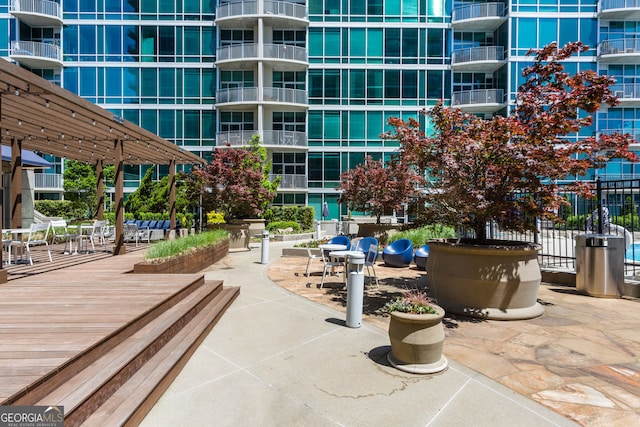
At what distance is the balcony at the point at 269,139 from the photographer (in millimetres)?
27047

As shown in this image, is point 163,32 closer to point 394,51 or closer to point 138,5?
point 138,5

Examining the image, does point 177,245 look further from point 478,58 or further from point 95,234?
point 478,58

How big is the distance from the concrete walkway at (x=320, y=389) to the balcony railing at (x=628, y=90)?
1286 inches

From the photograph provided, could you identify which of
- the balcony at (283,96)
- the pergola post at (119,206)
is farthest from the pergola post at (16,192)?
the balcony at (283,96)

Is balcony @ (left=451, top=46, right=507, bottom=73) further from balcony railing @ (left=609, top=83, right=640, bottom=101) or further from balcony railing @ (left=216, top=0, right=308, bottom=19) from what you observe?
balcony railing @ (left=216, top=0, right=308, bottom=19)

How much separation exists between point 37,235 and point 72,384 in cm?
1213

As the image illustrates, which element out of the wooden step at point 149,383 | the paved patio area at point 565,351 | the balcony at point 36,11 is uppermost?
the balcony at point 36,11

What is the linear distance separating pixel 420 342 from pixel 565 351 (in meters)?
2.10

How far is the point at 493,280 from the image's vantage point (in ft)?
18.9

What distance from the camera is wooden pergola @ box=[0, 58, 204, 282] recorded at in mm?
6586

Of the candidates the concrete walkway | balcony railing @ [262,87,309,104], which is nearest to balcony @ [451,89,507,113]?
balcony railing @ [262,87,309,104]

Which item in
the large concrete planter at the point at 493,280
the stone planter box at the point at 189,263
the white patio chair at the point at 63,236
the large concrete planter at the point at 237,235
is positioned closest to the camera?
the large concrete planter at the point at 493,280

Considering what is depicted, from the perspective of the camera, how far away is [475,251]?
227 inches

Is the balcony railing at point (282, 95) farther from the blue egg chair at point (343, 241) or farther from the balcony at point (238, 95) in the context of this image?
the blue egg chair at point (343, 241)
